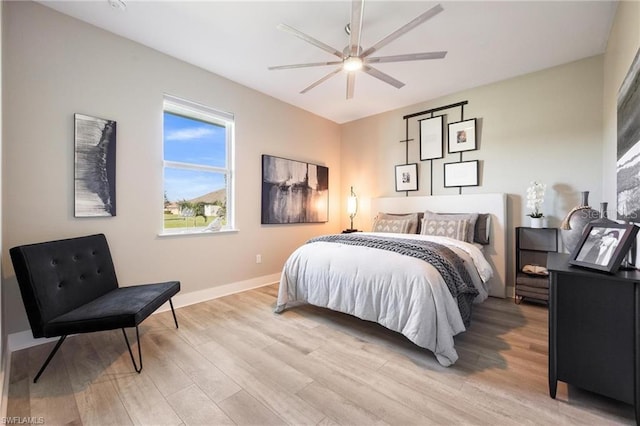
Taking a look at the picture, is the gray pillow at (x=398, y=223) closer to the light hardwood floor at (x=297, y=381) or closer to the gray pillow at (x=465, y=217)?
the gray pillow at (x=465, y=217)

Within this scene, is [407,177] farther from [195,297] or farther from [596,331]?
[195,297]

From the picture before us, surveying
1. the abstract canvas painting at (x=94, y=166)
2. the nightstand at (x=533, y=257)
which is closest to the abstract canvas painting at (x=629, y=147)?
the nightstand at (x=533, y=257)

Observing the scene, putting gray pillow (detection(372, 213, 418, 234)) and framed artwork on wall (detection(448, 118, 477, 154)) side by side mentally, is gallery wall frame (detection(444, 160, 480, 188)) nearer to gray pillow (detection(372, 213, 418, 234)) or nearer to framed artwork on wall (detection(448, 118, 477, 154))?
framed artwork on wall (detection(448, 118, 477, 154))

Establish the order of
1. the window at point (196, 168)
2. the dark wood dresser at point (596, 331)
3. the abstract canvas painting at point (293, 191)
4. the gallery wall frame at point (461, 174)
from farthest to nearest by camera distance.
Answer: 1. the abstract canvas painting at point (293, 191)
2. the gallery wall frame at point (461, 174)
3. the window at point (196, 168)
4. the dark wood dresser at point (596, 331)

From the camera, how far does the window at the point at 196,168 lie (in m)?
3.01

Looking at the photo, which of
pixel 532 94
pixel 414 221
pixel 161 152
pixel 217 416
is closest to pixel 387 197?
pixel 414 221

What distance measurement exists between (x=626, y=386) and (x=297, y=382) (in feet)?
5.57

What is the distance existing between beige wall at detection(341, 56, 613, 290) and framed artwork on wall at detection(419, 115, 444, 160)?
0.10 meters

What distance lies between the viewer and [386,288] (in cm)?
207

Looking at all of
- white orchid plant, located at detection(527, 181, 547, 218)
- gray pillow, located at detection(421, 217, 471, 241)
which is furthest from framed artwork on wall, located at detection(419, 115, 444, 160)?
white orchid plant, located at detection(527, 181, 547, 218)

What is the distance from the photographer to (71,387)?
1604mm

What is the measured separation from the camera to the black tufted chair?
1.68 m

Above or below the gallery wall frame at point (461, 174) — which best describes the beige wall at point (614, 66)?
above

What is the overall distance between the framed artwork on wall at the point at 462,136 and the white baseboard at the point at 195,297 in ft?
10.5
